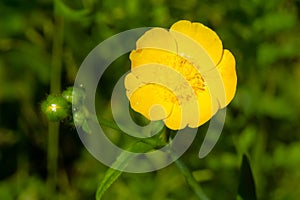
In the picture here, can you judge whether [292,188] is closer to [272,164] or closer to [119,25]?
[272,164]

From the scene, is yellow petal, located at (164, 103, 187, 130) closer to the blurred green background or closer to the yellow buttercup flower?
the yellow buttercup flower

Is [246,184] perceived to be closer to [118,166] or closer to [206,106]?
[206,106]

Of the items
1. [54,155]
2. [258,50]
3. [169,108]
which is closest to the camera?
[169,108]

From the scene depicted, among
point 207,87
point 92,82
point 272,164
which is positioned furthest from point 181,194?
point 207,87

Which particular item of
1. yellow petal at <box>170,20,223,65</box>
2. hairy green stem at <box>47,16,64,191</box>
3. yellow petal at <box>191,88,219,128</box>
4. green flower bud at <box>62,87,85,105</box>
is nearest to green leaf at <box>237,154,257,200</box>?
yellow petal at <box>191,88,219,128</box>

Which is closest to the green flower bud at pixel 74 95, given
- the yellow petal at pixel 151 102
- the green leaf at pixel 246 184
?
the yellow petal at pixel 151 102

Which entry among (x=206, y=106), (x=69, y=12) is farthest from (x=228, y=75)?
(x=69, y=12)
